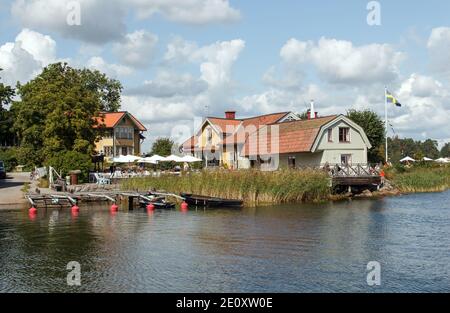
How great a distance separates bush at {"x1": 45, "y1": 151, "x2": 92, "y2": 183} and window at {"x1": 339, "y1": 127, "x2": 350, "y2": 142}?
987 inches

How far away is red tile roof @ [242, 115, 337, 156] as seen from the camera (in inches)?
2189

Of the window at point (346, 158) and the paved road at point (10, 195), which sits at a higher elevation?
the window at point (346, 158)

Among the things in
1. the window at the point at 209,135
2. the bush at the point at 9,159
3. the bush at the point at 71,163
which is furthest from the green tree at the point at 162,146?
the bush at the point at 71,163

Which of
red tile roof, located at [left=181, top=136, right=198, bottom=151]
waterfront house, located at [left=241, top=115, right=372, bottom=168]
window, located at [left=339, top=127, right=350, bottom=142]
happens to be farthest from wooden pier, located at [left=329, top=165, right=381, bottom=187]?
red tile roof, located at [left=181, top=136, right=198, bottom=151]

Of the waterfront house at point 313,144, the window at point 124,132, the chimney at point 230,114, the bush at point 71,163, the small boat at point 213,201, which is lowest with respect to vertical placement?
the small boat at point 213,201

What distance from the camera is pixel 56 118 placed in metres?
53.4

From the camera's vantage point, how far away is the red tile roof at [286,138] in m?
55.6

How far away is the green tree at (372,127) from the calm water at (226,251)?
127ft

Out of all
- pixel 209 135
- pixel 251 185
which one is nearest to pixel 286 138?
pixel 209 135

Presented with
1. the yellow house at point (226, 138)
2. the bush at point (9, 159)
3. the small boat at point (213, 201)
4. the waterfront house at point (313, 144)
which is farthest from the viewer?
the bush at point (9, 159)

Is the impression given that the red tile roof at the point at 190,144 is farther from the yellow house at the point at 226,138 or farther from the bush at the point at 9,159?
the bush at the point at 9,159
